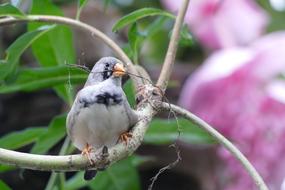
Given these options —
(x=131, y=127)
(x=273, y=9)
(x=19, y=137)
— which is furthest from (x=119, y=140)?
(x=273, y=9)

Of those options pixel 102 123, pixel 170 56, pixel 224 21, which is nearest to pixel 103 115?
pixel 102 123

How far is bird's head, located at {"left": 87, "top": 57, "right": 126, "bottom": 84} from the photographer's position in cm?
61

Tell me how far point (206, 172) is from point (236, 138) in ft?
1.22

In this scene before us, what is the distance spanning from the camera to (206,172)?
1340 millimetres

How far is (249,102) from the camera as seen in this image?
1.00 meters

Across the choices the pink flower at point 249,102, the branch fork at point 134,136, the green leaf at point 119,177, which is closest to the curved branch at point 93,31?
the branch fork at point 134,136

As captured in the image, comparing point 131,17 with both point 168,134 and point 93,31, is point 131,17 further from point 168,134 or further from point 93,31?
point 168,134

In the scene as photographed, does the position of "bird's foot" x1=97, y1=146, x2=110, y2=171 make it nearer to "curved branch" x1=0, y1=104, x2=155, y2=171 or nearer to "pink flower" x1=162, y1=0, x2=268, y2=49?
"curved branch" x1=0, y1=104, x2=155, y2=171

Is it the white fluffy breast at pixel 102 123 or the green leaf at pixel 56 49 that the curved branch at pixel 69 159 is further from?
the green leaf at pixel 56 49

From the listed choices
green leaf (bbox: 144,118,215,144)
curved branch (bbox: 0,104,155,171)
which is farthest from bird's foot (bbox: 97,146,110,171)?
green leaf (bbox: 144,118,215,144)

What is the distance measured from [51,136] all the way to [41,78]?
67 millimetres

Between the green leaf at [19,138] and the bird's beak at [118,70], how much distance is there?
24 cm

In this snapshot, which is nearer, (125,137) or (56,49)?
(125,137)

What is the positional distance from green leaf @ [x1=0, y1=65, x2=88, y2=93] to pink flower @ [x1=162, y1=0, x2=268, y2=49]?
38cm
